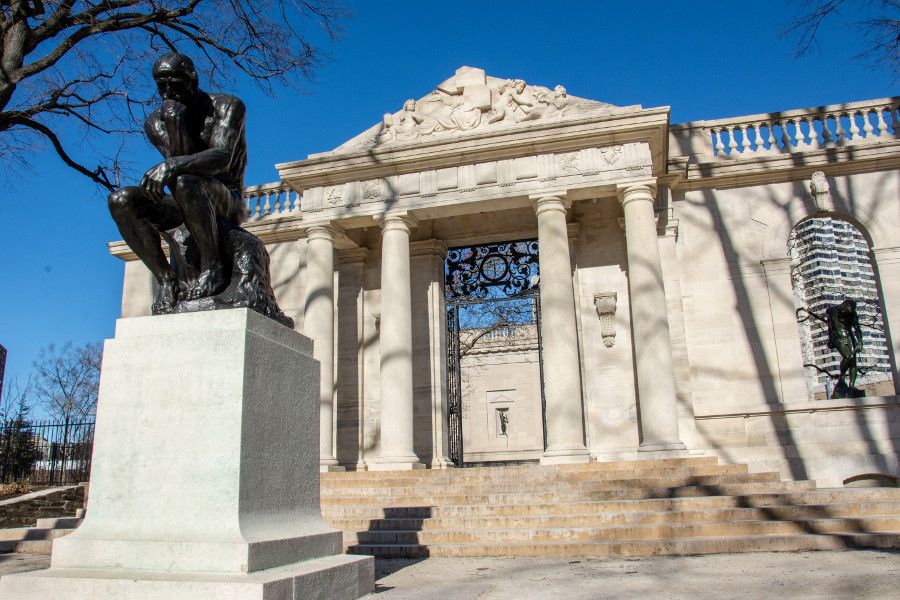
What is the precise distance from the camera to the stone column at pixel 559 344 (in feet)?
43.4

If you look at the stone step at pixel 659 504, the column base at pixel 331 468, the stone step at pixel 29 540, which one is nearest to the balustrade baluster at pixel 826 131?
the stone step at pixel 659 504

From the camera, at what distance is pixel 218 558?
400cm

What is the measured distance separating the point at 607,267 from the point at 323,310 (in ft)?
21.3

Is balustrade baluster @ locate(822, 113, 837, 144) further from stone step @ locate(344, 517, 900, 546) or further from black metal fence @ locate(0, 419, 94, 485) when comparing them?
black metal fence @ locate(0, 419, 94, 485)

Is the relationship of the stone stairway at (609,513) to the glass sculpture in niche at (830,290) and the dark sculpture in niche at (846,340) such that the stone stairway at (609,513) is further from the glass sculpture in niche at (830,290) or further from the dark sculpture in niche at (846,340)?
the glass sculpture in niche at (830,290)

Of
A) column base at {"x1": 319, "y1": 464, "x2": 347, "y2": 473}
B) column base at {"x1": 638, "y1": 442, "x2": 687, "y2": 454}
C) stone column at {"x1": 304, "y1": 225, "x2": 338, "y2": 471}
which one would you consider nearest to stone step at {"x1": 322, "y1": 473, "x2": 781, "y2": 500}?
column base at {"x1": 638, "y1": 442, "x2": 687, "y2": 454}

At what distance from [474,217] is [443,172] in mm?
2363

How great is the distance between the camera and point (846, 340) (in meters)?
14.9

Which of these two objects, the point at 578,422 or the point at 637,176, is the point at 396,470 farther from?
the point at 637,176

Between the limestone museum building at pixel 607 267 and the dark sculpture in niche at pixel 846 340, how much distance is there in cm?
21

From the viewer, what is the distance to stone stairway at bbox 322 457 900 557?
8516mm

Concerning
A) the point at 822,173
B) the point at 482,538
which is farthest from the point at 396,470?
the point at 822,173

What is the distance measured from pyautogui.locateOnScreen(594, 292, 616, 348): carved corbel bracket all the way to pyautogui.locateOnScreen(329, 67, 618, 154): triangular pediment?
13.0ft

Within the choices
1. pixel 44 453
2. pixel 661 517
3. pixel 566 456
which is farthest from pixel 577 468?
pixel 44 453
